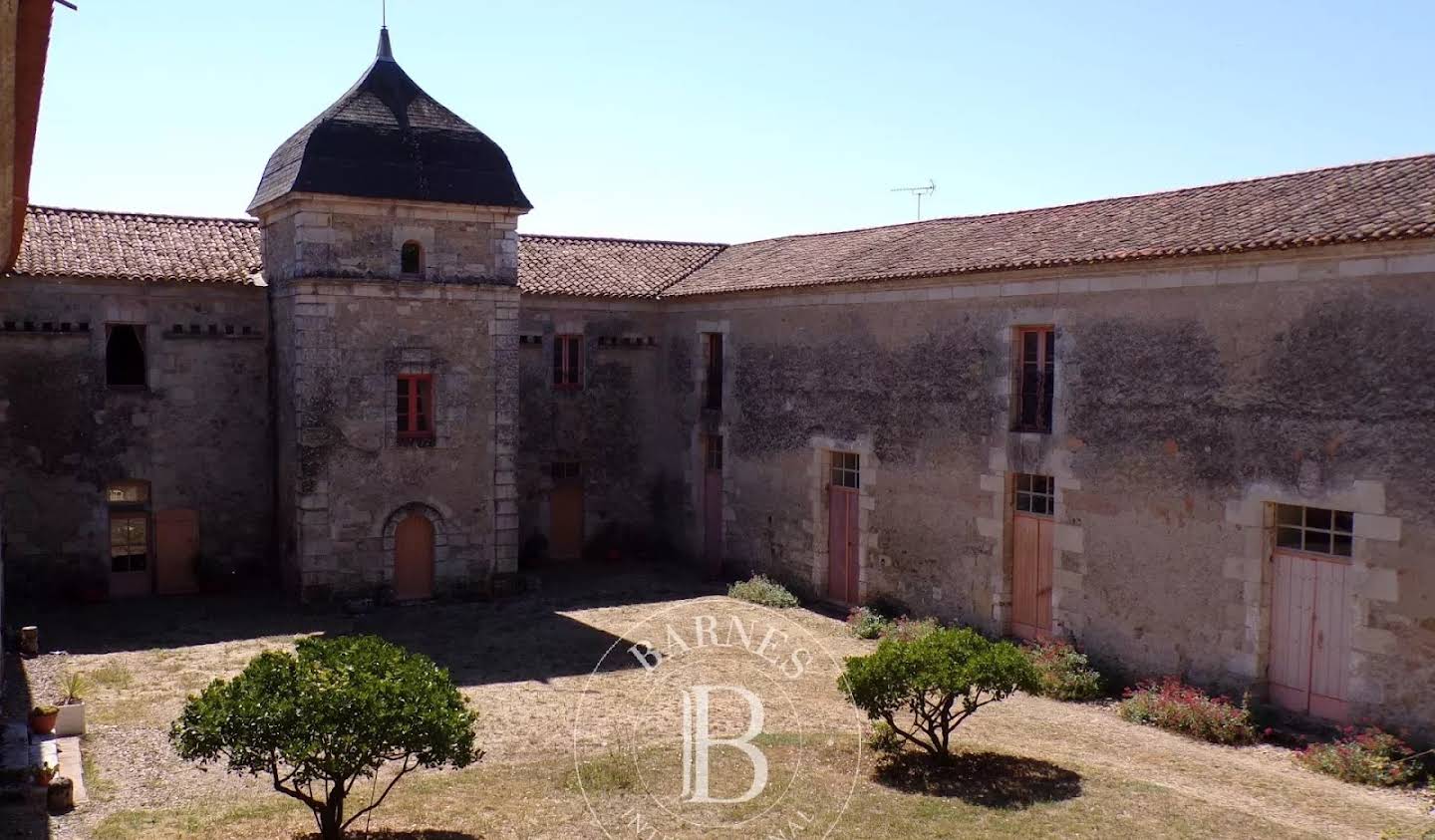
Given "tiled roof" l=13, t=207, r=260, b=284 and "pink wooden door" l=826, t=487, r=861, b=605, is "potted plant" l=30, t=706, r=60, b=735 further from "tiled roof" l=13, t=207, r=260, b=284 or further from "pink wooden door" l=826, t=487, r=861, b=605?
"pink wooden door" l=826, t=487, r=861, b=605

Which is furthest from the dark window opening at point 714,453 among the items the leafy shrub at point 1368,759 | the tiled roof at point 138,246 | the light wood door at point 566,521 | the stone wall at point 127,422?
the leafy shrub at point 1368,759

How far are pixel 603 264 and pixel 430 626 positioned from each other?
886 centimetres

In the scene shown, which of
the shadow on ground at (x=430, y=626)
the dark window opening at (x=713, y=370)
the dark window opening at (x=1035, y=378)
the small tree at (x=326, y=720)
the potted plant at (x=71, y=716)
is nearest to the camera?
the small tree at (x=326, y=720)

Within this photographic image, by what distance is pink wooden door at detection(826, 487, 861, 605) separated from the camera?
1819 centimetres

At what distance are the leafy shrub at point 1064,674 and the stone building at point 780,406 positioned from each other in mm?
340

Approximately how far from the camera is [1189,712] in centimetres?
1215

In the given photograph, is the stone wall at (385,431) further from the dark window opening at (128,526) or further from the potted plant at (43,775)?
the potted plant at (43,775)

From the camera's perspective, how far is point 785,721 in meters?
12.4

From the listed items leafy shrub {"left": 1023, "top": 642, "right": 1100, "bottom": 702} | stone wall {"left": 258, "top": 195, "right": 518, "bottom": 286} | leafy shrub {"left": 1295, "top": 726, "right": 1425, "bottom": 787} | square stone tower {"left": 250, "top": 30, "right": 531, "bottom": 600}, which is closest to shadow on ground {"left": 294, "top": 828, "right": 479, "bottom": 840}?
leafy shrub {"left": 1023, "top": 642, "right": 1100, "bottom": 702}

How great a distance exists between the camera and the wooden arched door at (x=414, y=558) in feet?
60.2

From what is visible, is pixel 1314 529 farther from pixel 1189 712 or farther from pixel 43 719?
pixel 43 719

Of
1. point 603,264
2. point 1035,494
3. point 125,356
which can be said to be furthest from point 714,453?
point 125,356

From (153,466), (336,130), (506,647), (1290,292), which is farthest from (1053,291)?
(153,466)

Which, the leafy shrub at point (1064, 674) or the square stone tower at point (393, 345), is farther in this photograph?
the square stone tower at point (393, 345)
